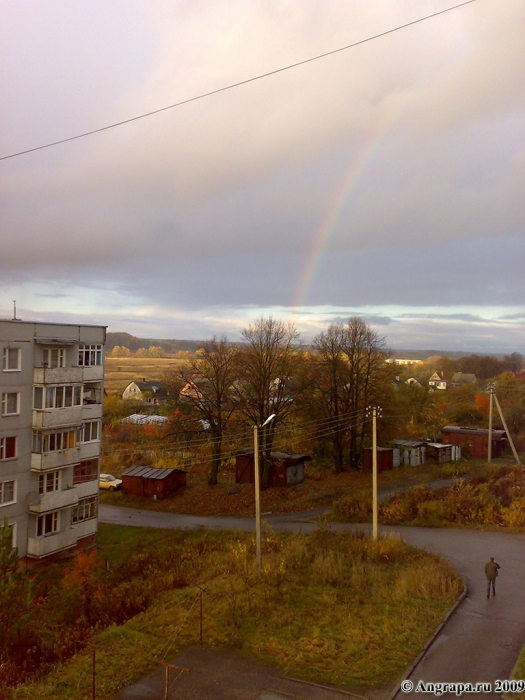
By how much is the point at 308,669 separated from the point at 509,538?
13.0 metres

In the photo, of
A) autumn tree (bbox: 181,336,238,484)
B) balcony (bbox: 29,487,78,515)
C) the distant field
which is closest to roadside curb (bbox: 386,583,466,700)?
balcony (bbox: 29,487,78,515)

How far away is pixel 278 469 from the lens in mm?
33281

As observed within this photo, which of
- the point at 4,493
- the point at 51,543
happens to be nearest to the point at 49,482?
the point at 4,493

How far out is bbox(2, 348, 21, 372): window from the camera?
21.0 metres

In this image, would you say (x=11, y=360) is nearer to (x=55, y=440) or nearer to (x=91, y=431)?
(x=55, y=440)

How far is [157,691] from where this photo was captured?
10.1 metres

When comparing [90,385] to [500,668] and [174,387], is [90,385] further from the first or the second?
[500,668]

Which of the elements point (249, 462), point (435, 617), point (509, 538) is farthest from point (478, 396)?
point (435, 617)

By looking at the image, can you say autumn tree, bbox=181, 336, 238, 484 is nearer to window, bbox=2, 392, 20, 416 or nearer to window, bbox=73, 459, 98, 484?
window, bbox=73, 459, 98, 484

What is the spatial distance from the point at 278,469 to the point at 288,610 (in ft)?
65.0

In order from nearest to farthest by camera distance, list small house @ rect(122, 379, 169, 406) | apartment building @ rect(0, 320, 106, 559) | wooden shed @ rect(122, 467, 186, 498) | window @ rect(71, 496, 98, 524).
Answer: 1. apartment building @ rect(0, 320, 106, 559)
2. window @ rect(71, 496, 98, 524)
3. wooden shed @ rect(122, 467, 186, 498)
4. small house @ rect(122, 379, 169, 406)

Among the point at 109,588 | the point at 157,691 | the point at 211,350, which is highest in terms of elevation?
the point at 211,350

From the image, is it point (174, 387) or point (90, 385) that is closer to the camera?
point (90, 385)

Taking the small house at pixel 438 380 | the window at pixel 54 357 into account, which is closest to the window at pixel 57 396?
the window at pixel 54 357
